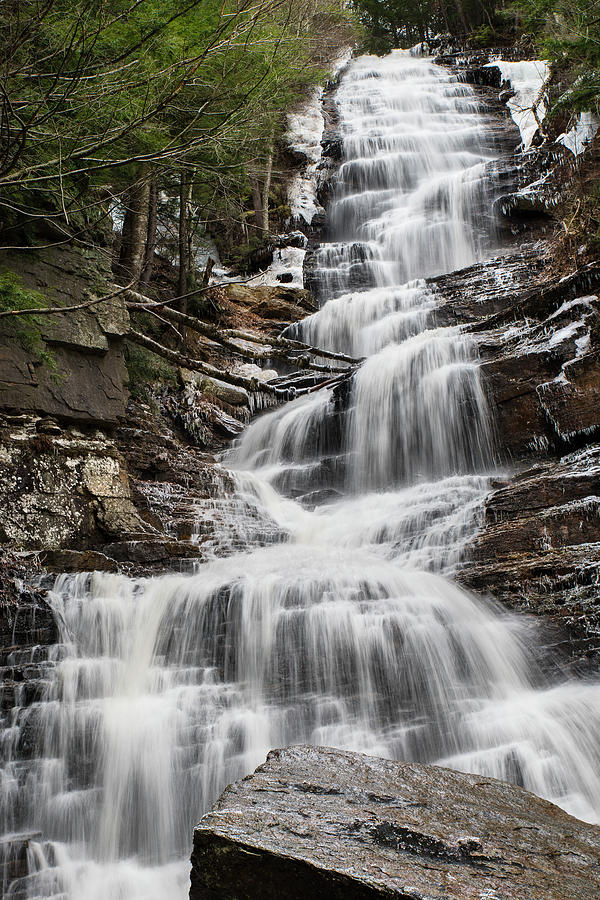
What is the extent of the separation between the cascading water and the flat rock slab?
124 cm

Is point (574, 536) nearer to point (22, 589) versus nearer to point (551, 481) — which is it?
point (551, 481)

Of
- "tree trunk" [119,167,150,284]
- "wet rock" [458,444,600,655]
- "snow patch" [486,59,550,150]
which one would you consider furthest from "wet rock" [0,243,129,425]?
"snow patch" [486,59,550,150]

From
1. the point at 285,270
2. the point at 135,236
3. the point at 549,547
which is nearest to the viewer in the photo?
the point at 549,547

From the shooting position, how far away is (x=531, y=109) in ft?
59.4

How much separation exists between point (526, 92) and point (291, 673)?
2088 centimetres

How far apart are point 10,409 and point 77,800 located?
3991 millimetres

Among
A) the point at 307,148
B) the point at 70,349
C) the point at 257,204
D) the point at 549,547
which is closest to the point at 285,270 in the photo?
the point at 257,204

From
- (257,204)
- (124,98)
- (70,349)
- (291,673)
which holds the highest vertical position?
(257,204)

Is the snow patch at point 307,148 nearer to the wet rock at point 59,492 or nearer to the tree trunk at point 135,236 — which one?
the tree trunk at point 135,236

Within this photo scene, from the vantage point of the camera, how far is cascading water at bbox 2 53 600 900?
12.9ft

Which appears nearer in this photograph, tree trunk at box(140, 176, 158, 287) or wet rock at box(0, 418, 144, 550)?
wet rock at box(0, 418, 144, 550)

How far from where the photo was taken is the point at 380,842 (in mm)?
2393

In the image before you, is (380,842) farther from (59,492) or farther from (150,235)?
(150,235)

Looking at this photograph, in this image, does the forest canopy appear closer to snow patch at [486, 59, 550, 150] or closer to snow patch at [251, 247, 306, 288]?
snow patch at [251, 247, 306, 288]
